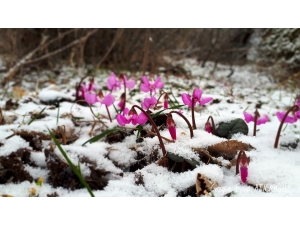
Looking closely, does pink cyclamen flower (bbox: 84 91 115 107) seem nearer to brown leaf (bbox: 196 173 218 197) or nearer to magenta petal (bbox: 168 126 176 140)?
magenta petal (bbox: 168 126 176 140)

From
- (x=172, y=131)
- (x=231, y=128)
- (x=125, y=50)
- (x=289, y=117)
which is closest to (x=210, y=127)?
(x=231, y=128)

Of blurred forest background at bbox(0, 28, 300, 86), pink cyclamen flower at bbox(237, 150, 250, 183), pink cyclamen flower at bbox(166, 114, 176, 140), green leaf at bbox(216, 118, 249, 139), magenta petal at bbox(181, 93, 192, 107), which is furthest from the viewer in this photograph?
blurred forest background at bbox(0, 28, 300, 86)

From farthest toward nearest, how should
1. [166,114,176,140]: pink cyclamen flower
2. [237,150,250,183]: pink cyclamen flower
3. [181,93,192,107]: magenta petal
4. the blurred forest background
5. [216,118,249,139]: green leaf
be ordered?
the blurred forest background
[216,118,249,139]: green leaf
[181,93,192,107]: magenta petal
[166,114,176,140]: pink cyclamen flower
[237,150,250,183]: pink cyclamen flower

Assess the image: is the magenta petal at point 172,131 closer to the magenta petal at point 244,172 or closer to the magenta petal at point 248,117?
the magenta petal at point 244,172

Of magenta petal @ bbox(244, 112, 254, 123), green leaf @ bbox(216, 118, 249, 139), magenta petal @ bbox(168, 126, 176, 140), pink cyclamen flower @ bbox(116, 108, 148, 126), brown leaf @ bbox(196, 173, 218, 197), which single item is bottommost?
brown leaf @ bbox(196, 173, 218, 197)

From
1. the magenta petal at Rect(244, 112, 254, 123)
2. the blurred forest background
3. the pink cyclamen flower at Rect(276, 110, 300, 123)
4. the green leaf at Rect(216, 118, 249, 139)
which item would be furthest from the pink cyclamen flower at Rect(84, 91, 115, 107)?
the blurred forest background

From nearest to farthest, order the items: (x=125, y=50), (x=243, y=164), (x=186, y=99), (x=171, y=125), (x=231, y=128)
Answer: (x=243, y=164) < (x=171, y=125) < (x=186, y=99) < (x=231, y=128) < (x=125, y=50)

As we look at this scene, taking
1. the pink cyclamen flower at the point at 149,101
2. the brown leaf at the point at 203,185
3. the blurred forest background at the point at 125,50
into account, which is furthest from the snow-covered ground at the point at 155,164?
the blurred forest background at the point at 125,50

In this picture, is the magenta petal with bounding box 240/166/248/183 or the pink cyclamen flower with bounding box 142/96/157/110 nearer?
the magenta petal with bounding box 240/166/248/183

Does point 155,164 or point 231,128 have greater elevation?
point 231,128

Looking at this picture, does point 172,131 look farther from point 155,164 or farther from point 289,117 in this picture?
point 289,117
